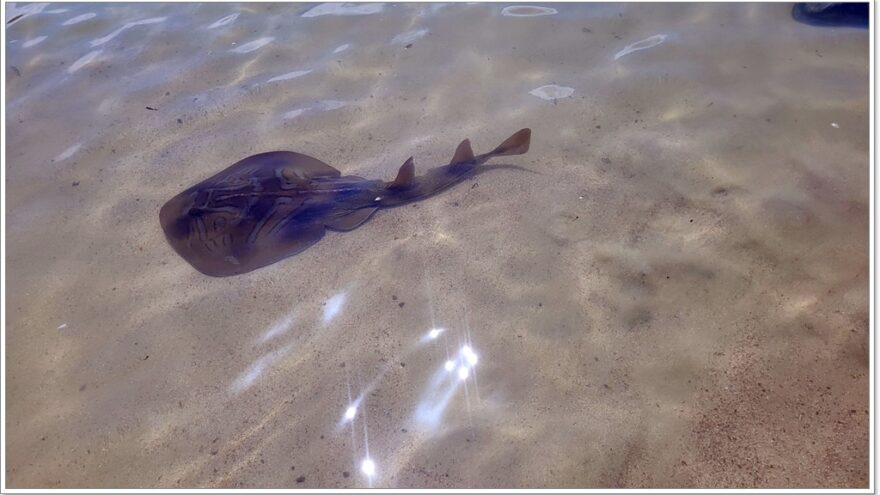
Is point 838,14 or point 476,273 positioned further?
point 838,14

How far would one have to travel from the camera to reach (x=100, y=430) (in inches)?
136

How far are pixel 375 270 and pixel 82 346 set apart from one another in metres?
2.11

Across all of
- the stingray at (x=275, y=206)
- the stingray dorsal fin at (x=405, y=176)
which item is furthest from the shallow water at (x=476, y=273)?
the stingray dorsal fin at (x=405, y=176)

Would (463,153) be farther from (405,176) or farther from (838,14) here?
(838,14)

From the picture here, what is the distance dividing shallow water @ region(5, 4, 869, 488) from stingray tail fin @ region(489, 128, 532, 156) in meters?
0.22

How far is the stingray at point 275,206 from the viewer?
4.24 m

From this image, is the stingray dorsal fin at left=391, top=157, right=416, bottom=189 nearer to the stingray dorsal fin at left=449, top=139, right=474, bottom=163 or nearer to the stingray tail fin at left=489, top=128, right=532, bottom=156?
the stingray dorsal fin at left=449, top=139, right=474, bottom=163

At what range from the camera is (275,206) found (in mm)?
4395

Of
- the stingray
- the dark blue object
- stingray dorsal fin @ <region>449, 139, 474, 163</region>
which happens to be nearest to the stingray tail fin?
the stingray

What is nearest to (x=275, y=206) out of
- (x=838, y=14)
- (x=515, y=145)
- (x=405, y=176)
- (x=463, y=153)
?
(x=405, y=176)

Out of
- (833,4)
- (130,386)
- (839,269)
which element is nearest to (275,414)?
(130,386)

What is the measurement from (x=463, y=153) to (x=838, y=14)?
453 centimetres

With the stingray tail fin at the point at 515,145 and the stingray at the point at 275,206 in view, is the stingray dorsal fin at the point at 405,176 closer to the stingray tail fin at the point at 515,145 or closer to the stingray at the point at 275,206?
the stingray at the point at 275,206

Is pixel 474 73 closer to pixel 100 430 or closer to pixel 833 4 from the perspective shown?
pixel 833 4
